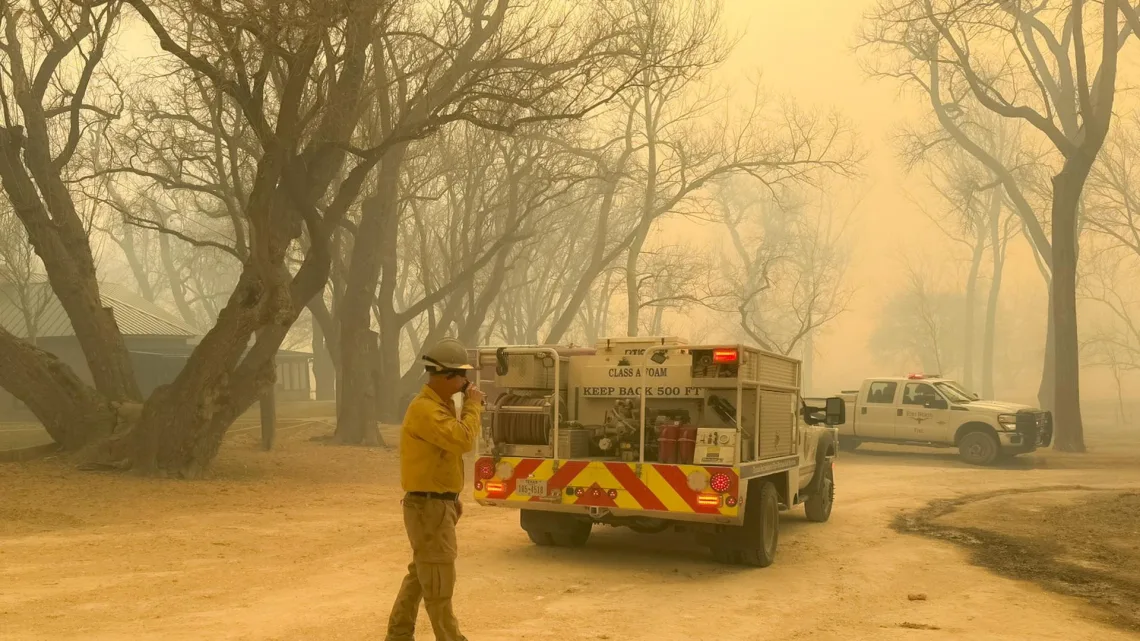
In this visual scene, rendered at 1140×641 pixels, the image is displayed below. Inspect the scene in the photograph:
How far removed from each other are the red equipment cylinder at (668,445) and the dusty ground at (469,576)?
1.09m

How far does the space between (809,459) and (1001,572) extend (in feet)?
10.6

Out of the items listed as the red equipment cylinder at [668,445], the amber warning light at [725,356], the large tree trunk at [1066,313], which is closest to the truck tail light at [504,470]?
the red equipment cylinder at [668,445]

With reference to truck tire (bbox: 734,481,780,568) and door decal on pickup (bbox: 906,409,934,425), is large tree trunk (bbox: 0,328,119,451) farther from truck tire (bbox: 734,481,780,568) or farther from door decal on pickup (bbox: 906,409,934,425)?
door decal on pickup (bbox: 906,409,934,425)

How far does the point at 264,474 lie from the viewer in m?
19.0

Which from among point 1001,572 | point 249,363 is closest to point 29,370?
point 249,363

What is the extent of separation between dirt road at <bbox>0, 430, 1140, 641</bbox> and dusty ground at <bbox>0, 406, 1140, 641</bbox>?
28 millimetres

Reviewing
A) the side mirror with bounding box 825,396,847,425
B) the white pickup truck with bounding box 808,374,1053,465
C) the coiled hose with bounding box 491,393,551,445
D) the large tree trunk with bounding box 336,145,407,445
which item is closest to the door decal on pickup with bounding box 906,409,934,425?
the white pickup truck with bounding box 808,374,1053,465

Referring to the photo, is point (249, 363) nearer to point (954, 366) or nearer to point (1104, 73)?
point (1104, 73)

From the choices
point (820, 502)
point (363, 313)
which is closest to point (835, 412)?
point (820, 502)

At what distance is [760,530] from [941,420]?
16.6 metres

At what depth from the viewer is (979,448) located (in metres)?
25.1

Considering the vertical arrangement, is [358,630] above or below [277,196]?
below

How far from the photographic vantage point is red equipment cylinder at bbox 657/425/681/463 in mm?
10062

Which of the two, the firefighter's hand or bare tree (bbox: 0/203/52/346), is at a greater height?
bare tree (bbox: 0/203/52/346)
